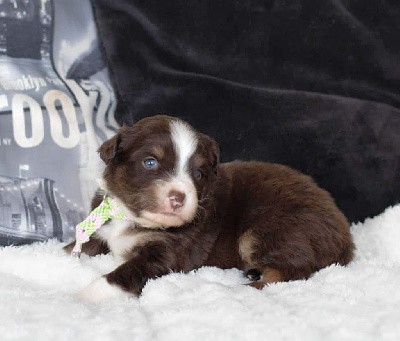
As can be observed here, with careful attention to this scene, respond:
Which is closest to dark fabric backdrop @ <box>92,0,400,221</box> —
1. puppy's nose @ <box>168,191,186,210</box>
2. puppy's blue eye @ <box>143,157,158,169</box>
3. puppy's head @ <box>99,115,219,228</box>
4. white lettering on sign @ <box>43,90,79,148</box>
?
white lettering on sign @ <box>43,90,79,148</box>

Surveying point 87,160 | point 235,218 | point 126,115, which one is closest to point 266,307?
point 235,218

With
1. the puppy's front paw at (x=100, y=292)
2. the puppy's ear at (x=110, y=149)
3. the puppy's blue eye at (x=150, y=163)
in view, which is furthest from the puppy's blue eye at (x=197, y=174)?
the puppy's front paw at (x=100, y=292)

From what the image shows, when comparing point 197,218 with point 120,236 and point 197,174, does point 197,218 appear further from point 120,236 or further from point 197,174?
point 120,236

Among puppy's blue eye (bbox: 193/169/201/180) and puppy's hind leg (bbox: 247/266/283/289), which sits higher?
puppy's blue eye (bbox: 193/169/201/180)

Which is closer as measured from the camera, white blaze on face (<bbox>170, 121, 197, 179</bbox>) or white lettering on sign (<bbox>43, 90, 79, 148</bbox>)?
white blaze on face (<bbox>170, 121, 197, 179</bbox>)

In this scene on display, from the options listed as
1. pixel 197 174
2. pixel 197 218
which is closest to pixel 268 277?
pixel 197 218

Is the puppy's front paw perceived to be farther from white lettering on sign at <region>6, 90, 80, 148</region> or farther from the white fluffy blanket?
white lettering on sign at <region>6, 90, 80, 148</region>
